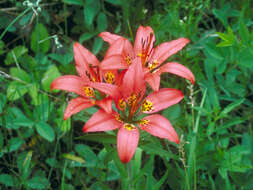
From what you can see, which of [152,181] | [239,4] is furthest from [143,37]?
[239,4]

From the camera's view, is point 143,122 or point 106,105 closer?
point 106,105

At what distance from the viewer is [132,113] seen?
5.10 feet

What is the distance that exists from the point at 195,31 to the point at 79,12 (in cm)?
99

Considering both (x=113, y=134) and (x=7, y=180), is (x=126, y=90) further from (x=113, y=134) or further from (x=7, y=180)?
(x=7, y=180)

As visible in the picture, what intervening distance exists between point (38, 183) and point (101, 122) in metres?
0.91

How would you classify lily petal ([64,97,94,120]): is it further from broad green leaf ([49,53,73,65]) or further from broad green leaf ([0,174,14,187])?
broad green leaf ([49,53,73,65])

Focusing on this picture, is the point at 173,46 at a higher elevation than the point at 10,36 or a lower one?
lower

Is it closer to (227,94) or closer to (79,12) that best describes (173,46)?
(227,94)

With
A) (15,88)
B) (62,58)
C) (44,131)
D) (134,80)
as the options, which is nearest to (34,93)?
(15,88)

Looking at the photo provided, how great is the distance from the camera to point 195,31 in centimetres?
249

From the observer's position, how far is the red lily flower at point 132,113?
4.20ft

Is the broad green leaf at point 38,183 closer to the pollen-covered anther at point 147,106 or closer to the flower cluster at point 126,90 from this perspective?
the flower cluster at point 126,90

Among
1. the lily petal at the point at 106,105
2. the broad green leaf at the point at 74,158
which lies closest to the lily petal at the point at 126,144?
the lily petal at the point at 106,105

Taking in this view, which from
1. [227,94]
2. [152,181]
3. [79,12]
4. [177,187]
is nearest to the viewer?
[152,181]
